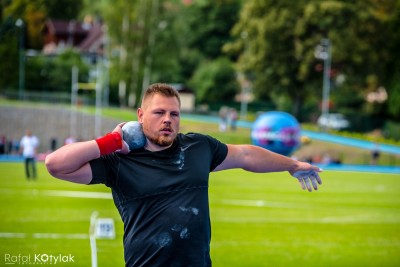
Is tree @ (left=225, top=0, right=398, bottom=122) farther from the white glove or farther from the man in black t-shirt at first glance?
the man in black t-shirt

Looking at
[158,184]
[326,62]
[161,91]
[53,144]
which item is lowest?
[53,144]

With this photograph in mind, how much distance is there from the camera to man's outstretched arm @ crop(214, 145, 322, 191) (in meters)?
6.60

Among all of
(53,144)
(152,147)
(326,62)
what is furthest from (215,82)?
(152,147)

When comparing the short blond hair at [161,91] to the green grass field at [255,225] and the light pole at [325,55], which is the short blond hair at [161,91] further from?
the light pole at [325,55]

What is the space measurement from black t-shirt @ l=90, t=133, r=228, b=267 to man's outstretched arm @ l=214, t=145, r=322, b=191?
445 mm

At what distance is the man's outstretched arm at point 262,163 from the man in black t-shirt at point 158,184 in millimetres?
398

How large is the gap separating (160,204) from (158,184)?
0.45 ft

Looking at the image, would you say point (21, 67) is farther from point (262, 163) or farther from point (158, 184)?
point (158, 184)

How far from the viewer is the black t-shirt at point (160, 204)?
6047 millimetres

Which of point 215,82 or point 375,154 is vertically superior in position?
point 375,154

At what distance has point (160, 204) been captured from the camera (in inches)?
240

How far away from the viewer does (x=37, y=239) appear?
15484 millimetres

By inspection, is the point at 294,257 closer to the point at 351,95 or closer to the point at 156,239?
the point at 156,239

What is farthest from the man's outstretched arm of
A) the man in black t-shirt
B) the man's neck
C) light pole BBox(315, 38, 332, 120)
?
light pole BBox(315, 38, 332, 120)
